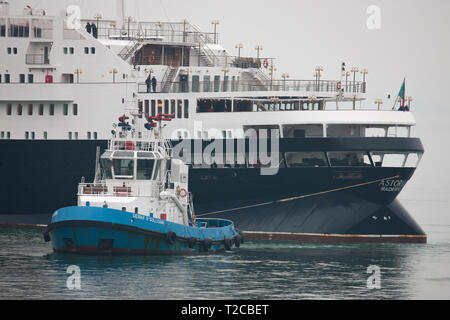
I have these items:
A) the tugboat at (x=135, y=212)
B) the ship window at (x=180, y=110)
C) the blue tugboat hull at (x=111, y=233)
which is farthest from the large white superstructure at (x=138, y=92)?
the blue tugboat hull at (x=111, y=233)

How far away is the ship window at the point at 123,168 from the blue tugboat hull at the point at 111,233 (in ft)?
11.5

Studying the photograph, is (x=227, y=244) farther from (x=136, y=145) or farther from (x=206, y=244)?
(x=136, y=145)

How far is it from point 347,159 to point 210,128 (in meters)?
8.31

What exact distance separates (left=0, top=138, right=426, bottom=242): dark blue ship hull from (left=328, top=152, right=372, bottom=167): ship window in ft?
2.46

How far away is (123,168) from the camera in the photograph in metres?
58.2

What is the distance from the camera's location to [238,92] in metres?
70.4

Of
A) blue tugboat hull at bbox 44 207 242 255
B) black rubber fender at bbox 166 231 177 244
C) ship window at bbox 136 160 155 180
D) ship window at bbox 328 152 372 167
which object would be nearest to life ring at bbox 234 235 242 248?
blue tugboat hull at bbox 44 207 242 255

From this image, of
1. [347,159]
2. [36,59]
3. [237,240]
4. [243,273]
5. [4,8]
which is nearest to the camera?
[243,273]

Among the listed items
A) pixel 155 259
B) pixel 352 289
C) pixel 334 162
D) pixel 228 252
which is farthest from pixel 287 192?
pixel 352 289

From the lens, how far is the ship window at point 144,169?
58.2 meters

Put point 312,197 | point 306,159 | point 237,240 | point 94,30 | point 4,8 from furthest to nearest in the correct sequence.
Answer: point 94,30 → point 4,8 → point 306,159 → point 312,197 → point 237,240

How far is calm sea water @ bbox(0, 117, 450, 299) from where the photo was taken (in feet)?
155

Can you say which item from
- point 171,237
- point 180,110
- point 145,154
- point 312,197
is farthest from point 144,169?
point 180,110

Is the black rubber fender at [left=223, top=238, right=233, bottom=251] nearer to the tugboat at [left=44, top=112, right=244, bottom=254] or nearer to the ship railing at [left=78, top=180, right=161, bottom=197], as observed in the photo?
the tugboat at [left=44, top=112, right=244, bottom=254]
